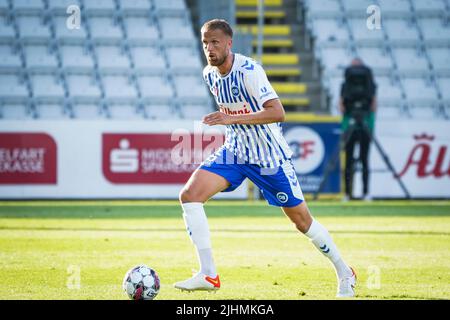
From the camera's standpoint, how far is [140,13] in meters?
27.0

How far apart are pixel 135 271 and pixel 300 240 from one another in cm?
586

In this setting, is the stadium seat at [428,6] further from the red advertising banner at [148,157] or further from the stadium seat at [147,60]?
the red advertising banner at [148,157]

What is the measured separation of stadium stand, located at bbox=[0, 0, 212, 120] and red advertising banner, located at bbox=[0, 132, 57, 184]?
3601mm

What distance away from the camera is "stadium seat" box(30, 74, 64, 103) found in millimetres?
24969

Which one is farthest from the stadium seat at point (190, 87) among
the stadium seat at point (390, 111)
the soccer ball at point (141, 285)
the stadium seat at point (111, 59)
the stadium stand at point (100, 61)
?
the soccer ball at point (141, 285)

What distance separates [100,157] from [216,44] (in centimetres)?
1264

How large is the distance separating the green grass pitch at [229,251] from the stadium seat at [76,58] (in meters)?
6.28

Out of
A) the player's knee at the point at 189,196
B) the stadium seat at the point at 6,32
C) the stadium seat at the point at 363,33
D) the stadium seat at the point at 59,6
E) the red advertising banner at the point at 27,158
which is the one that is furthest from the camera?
the stadium seat at the point at 363,33

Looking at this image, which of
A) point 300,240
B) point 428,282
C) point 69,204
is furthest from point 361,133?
point 428,282

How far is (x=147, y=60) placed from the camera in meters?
26.5

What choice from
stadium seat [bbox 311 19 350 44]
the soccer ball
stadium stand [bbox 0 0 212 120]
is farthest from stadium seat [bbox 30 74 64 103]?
the soccer ball

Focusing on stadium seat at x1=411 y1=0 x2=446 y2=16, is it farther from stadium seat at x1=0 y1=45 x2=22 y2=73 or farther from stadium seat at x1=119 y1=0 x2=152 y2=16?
stadium seat at x1=0 y1=45 x2=22 y2=73

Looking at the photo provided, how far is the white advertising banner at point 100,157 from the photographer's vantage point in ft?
69.4

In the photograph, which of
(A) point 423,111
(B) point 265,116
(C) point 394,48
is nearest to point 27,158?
(A) point 423,111
